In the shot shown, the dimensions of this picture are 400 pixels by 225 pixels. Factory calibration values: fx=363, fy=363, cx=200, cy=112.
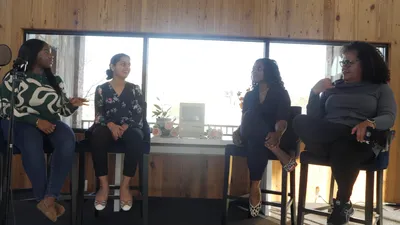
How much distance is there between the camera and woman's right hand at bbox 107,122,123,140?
7.79 feet

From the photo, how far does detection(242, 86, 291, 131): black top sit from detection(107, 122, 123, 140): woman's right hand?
0.91 m

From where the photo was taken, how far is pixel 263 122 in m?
2.39

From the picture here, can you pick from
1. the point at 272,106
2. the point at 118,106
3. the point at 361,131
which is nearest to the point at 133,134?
the point at 118,106

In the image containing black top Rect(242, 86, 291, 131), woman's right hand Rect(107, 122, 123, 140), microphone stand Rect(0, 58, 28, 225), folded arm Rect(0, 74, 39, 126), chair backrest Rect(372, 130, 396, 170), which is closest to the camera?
microphone stand Rect(0, 58, 28, 225)

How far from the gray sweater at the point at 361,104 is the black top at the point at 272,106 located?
0.22 metres

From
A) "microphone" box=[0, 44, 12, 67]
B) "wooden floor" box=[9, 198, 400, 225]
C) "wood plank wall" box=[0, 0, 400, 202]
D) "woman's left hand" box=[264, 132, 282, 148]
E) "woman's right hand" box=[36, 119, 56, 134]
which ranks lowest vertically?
"wooden floor" box=[9, 198, 400, 225]

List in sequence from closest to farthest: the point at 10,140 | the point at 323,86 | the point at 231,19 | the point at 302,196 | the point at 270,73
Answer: the point at 10,140 < the point at 302,196 < the point at 323,86 < the point at 270,73 < the point at 231,19

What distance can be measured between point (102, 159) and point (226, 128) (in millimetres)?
1466

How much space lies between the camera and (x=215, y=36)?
3.43m

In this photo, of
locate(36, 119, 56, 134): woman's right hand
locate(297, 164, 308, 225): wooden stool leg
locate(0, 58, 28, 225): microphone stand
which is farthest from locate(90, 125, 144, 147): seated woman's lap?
locate(297, 164, 308, 225): wooden stool leg

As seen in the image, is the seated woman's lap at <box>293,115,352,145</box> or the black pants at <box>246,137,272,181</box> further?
the black pants at <box>246,137,272,181</box>

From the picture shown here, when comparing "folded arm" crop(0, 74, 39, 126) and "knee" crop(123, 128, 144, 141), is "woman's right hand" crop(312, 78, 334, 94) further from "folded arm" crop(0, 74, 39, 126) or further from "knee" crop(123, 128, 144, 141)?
"folded arm" crop(0, 74, 39, 126)

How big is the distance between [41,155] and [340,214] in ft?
5.71

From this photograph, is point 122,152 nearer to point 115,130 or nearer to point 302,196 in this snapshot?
point 115,130
